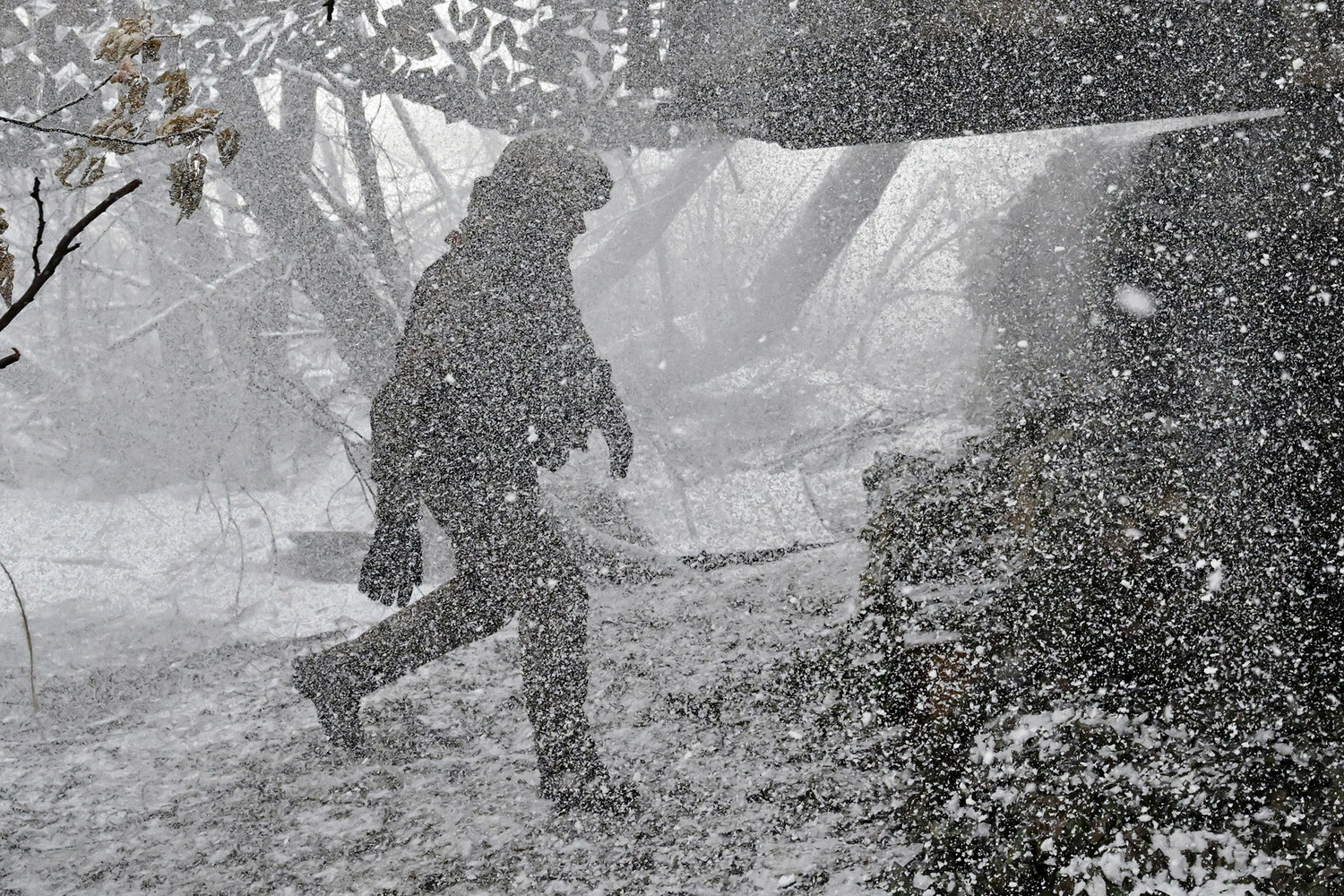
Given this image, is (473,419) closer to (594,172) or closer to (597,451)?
(594,172)

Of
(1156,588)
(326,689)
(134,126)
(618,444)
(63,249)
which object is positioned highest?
(134,126)

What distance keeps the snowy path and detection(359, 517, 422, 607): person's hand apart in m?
0.40

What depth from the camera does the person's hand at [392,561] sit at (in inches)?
76.9

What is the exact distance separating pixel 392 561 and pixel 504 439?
416 millimetres

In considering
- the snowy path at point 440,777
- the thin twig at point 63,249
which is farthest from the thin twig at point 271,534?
the thin twig at point 63,249

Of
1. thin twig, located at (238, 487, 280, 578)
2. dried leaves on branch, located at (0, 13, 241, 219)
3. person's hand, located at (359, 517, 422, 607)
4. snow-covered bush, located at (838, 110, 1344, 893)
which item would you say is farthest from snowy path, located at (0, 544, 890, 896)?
dried leaves on branch, located at (0, 13, 241, 219)

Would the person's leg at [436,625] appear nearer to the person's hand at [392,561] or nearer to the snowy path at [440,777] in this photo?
the person's hand at [392,561]

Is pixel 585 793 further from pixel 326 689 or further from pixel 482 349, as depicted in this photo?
pixel 482 349

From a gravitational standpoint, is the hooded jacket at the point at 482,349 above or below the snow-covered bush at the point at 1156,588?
above

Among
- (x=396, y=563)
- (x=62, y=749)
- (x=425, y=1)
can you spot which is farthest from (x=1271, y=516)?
(x=62, y=749)

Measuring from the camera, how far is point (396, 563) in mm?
1977

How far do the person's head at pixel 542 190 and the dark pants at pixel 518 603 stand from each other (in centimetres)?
43

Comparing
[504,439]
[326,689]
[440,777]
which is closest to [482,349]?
[504,439]

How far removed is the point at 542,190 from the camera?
70.9 inches
